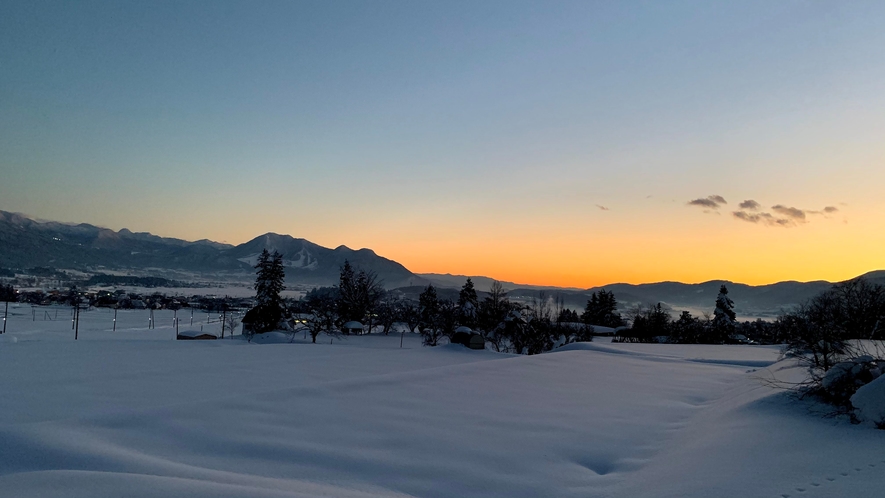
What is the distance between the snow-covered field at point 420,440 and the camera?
570 centimetres

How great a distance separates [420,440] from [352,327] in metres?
61.4

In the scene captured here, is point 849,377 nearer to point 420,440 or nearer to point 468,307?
point 420,440

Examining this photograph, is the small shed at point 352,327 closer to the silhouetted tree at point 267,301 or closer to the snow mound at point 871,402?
the silhouetted tree at point 267,301

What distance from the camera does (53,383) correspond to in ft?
44.4

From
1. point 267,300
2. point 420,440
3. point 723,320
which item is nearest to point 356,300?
point 267,300

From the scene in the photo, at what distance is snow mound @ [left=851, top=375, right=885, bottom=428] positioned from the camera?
284 inches

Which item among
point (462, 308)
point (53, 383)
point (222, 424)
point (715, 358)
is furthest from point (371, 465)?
point (462, 308)

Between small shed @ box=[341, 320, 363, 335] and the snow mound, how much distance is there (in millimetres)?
63530

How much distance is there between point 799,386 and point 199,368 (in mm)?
18680

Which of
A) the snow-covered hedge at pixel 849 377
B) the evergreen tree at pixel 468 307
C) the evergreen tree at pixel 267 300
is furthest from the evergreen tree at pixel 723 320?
the snow-covered hedge at pixel 849 377

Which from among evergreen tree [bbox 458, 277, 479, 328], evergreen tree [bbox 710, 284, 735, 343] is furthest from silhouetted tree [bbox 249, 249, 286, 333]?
evergreen tree [bbox 710, 284, 735, 343]

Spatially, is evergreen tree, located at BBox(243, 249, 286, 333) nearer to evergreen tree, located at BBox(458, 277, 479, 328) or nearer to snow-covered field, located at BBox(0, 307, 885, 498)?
evergreen tree, located at BBox(458, 277, 479, 328)

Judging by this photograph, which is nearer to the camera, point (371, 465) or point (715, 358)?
point (371, 465)

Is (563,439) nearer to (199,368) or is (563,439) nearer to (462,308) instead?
(199,368)
